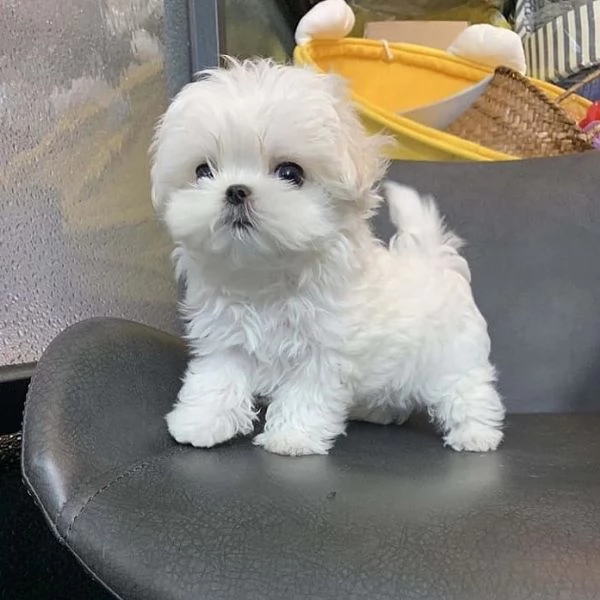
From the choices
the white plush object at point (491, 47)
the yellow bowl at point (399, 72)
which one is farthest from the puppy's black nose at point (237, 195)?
the white plush object at point (491, 47)

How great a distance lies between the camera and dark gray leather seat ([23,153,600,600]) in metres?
0.74

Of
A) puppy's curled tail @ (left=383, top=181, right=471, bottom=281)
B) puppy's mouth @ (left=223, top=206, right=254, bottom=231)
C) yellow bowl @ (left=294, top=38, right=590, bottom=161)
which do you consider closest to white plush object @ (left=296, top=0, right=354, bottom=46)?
yellow bowl @ (left=294, top=38, right=590, bottom=161)

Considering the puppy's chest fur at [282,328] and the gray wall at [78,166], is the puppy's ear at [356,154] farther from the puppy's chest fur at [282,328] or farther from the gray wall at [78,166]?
the gray wall at [78,166]

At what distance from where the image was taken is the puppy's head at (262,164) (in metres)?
1.07

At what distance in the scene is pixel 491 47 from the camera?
205 centimetres

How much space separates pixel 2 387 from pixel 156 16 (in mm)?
915

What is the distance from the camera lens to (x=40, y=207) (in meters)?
1.54

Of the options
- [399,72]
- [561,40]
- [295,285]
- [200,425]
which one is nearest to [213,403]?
[200,425]

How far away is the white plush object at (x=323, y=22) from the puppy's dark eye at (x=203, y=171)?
3.06ft

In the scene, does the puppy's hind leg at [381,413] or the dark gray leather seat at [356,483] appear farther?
the puppy's hind leg at [381,413]

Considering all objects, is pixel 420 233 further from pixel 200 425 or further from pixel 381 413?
pixel 200 425

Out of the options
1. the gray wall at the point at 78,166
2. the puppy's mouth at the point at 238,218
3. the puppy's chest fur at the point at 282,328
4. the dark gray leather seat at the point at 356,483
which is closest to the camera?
the dark gray leather seat at the point at 356,483

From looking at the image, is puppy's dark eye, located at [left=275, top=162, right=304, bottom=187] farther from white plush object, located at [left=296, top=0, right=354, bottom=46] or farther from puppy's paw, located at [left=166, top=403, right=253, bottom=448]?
white plush object, located at [left=296, top=0, right=354, bottom=46]

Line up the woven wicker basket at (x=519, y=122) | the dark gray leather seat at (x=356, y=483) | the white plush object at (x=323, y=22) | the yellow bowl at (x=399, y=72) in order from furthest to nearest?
the yellow bowl at (x=399, y=72) < the white plush object at (x=323, y=22) < the woven wicker basket at (x=519, y=122) < the dark gray leather seat at (x=356, y=483)
